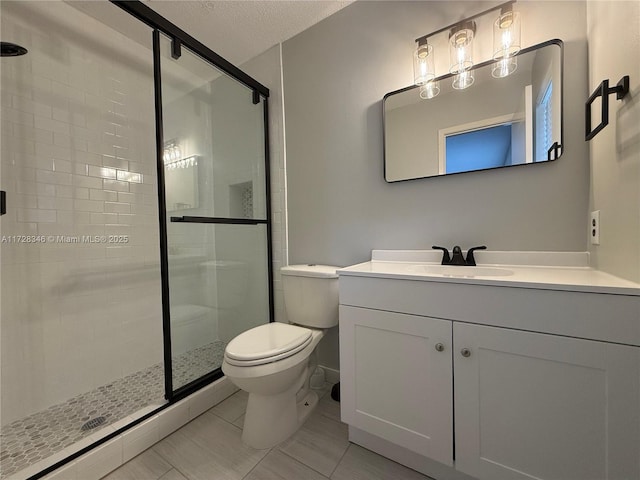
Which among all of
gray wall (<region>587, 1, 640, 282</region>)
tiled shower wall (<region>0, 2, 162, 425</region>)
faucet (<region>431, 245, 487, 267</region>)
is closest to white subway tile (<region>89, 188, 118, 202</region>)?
tiled shower wall (<region>0, 2, 162, 425</region>)

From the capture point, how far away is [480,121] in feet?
4.13

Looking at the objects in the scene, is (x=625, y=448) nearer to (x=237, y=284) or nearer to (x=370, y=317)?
(x=370, y=317)

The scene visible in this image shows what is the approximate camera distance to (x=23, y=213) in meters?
1.42

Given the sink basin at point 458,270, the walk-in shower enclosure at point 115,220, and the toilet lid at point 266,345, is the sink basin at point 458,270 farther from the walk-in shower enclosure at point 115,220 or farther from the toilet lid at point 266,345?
the walk-in shower enclosure at point 115,220

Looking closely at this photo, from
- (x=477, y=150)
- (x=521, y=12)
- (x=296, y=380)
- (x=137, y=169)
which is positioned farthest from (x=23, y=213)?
(x=521, y=12)

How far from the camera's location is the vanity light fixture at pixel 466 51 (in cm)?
116

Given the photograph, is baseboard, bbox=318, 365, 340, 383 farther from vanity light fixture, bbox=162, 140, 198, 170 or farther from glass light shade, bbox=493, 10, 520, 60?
glass light shade, bbox=493, 10, 520, 60

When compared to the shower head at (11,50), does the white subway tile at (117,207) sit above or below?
below

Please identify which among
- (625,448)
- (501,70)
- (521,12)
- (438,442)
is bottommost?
(438,442)

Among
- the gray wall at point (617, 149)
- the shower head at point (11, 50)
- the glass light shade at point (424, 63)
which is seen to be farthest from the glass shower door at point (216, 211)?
the gray wall at point (617, 149)

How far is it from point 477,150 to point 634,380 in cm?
99

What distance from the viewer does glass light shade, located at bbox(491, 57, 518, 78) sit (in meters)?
1.17

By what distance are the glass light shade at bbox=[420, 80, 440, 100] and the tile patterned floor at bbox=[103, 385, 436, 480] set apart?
5.80 feet

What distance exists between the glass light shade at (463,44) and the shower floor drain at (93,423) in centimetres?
252
